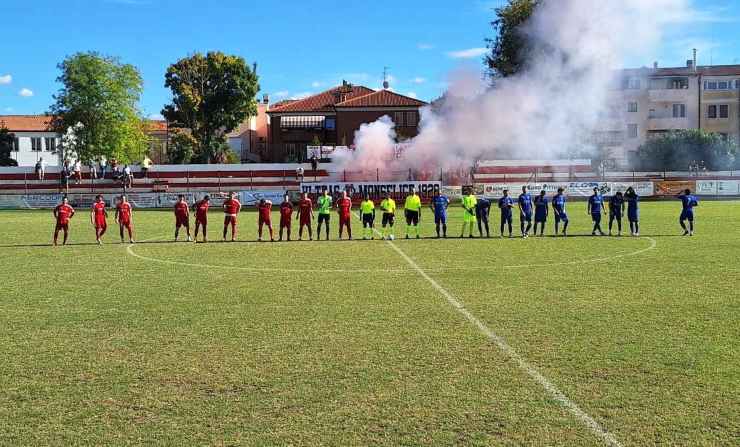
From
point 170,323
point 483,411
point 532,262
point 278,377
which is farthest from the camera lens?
point 532,262

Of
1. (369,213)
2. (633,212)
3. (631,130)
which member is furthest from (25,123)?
(633,212)

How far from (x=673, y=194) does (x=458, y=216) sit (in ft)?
73.1

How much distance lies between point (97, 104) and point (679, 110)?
55.4m

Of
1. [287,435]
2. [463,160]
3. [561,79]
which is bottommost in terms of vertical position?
[287,435]

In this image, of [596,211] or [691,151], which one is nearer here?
[596,211]

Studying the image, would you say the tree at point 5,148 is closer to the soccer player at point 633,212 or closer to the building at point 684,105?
the building at point 684,105

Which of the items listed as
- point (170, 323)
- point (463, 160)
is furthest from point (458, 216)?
point (170, 323)

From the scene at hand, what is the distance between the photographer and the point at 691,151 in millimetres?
60312

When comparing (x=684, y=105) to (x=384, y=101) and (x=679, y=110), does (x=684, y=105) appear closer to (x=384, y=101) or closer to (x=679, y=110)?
(x=679, y=110)

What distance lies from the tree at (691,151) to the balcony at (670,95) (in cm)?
1157

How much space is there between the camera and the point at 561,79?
3812 centimetres

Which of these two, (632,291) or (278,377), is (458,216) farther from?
(278,377)

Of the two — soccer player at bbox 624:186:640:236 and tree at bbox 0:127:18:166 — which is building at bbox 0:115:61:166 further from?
soccer player at bbox 624:186:640:236

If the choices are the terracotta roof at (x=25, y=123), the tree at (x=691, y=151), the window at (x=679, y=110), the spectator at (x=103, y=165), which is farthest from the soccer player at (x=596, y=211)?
the terracotta roof at (x=25, y=123)
